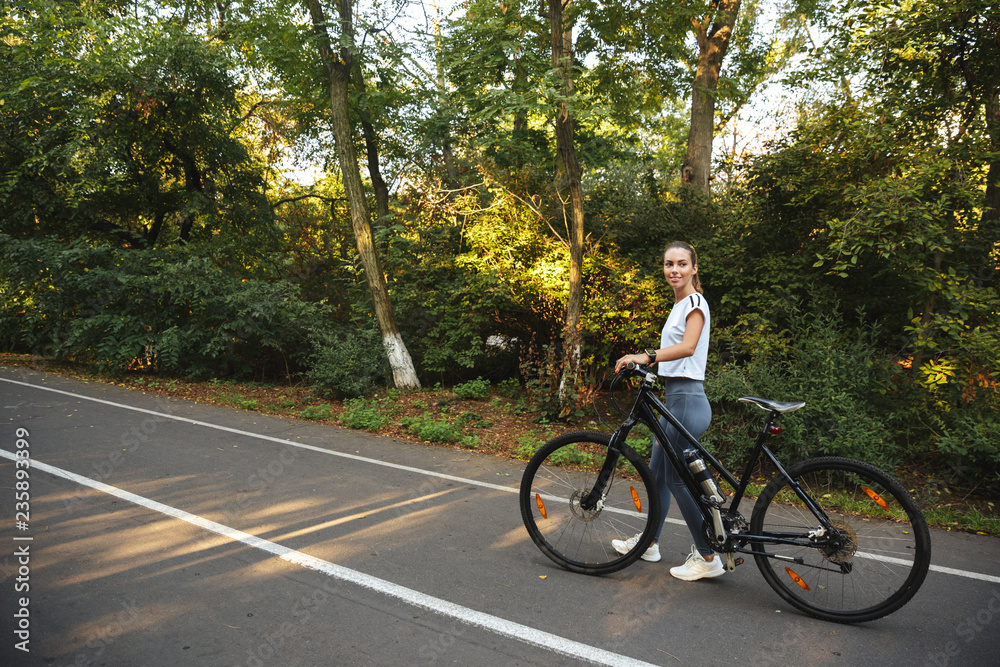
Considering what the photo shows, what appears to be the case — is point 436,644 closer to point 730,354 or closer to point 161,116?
point 730,354

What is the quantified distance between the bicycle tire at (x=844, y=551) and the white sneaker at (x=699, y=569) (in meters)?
0.35

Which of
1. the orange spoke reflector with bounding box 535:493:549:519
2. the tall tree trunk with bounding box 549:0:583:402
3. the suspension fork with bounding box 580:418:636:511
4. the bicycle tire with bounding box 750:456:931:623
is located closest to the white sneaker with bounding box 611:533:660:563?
the suspension fork with bounding box 580:418:636:511

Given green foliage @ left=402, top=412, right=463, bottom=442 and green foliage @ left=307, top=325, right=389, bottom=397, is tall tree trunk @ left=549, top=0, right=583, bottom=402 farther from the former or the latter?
green foliage @ left=307, top=325, right=389, bottom=397

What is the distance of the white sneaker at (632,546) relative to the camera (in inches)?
160

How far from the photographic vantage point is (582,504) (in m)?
3.99

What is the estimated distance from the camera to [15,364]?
15.9m

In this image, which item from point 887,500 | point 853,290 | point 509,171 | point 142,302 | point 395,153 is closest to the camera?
point 887,500

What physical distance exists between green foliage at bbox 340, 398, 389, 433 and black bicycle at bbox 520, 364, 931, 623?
5.01 meters

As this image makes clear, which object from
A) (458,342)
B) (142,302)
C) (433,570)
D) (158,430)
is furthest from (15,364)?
(433,570)

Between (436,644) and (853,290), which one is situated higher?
(853,290)

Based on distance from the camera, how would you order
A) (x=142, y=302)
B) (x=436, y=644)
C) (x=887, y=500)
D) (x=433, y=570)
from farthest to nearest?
(x=142, y=302)
(x=433, y=570)
(x=887, y=500)
(x=436, y=644)

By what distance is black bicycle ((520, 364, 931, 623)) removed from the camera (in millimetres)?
3283

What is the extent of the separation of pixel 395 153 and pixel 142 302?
23.6 ft

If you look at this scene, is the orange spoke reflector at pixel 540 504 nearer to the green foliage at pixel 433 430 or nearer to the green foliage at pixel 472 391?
the green foliage at pixel 433 430
